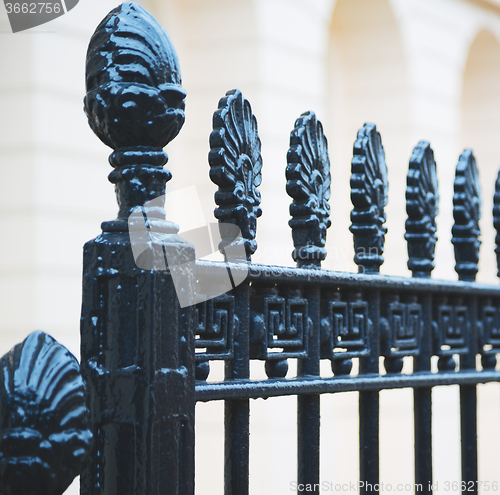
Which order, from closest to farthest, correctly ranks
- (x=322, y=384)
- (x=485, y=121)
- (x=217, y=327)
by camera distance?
1. (x=217, y=327)
2. (x=322, y=384)
3. (x=485, y=121)

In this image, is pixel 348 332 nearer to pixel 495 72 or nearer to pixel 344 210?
pixel 344 210

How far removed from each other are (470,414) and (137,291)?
0.85 metres

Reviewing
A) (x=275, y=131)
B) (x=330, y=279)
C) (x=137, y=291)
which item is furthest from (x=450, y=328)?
(x=275, y=131)

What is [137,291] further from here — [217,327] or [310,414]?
[310,414]

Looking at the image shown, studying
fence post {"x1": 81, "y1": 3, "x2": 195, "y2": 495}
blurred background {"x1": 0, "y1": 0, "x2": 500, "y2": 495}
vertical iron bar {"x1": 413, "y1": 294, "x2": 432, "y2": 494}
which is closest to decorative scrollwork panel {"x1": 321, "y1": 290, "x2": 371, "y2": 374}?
vertical iron bar {"x1": 413, "y1": 294, "x2": 432, "y2": 494}

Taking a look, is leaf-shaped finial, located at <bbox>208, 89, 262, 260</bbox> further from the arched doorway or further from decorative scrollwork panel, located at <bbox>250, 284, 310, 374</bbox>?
the arched doorway

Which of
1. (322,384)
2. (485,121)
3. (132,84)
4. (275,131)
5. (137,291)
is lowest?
(322,384)

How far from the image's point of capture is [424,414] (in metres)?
1.23

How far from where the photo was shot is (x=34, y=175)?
82.0 inches

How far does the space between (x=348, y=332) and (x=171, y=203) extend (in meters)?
1.54

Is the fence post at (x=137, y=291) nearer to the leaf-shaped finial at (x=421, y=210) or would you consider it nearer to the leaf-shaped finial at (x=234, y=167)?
the leaf-shaped finial at (x=234, y=167)

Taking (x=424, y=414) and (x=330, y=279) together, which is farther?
(x=424, y=414)

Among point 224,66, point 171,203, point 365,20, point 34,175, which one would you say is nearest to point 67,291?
point 34,175

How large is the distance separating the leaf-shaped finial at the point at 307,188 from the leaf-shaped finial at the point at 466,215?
415 millimetres
